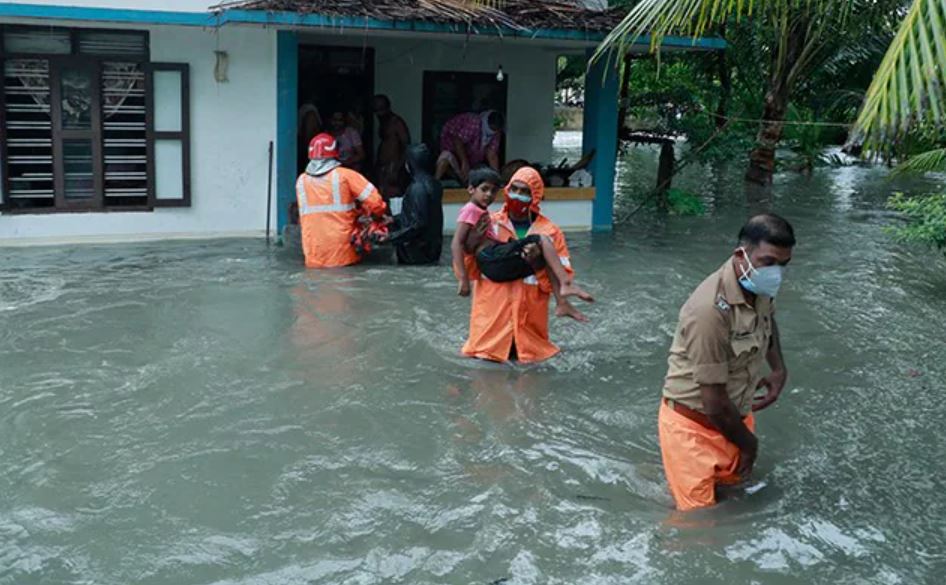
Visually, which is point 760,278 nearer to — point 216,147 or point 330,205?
point 330,205

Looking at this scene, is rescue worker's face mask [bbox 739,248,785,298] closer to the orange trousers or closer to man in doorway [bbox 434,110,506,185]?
the orange trousers

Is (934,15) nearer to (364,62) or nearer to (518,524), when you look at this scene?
(518,524)

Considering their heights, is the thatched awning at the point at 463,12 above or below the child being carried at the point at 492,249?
above

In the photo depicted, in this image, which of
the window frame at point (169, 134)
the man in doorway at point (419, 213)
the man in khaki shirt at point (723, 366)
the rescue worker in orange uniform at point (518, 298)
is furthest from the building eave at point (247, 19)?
the man in khaki shirt at point (723, 366)

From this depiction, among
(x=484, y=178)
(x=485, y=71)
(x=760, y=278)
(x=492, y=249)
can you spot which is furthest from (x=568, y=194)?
(x=760, y=278)

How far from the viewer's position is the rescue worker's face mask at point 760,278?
15.1 ft

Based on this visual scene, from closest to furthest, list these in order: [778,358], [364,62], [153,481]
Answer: [778,358]
[153,481]
[364,62]

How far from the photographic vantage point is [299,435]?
6328mm

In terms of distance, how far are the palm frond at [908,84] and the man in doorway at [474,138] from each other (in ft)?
30.8

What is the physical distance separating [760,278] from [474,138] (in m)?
9.43

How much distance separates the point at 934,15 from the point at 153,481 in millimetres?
4339

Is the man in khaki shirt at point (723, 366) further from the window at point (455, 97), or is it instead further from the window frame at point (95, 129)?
the window at point (455, 97)

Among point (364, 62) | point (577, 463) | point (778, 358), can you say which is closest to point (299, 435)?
point (577, 463)

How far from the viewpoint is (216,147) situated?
39.7 feet
